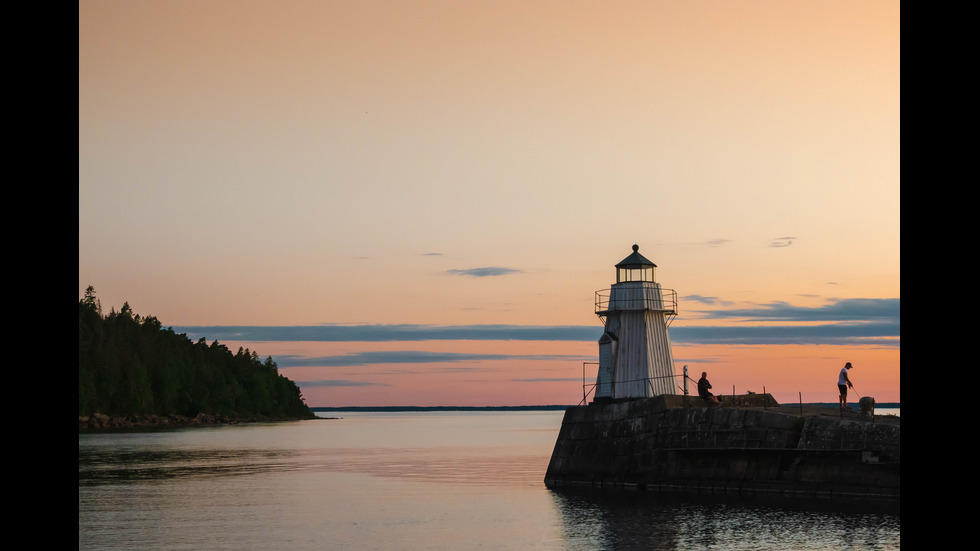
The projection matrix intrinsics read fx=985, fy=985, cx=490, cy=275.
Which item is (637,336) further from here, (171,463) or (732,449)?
(171,463)

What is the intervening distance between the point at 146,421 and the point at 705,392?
464 ft

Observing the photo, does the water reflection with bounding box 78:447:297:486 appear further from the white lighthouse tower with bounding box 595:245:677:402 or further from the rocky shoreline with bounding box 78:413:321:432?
the rocky shoreline with bounding box 78:413:321:432

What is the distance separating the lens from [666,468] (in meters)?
36.2

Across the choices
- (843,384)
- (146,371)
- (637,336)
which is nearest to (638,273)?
(637,336)

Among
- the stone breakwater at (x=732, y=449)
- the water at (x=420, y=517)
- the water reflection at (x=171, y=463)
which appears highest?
the stone breakwater at (x=732, y=449)

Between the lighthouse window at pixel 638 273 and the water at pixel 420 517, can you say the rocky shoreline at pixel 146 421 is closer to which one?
the water at pixel 420 517

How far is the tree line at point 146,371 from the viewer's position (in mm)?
147250

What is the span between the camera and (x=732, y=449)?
34312 millimetres

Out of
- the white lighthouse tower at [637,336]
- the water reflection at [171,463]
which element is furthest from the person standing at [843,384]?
the water reflection at [171,463]

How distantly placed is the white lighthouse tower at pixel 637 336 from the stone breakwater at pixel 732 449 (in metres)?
1.66
